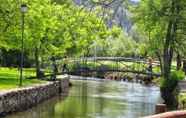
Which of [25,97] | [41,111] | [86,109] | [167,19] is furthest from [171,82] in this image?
[25,97]

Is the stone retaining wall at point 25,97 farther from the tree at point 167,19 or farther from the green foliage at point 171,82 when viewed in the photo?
the green foliage at point 171,82

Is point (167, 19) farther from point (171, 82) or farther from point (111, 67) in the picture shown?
point (111, 67)

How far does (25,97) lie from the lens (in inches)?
1485

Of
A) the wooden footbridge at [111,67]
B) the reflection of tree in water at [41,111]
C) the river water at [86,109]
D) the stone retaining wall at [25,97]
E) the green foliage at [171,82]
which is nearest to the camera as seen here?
the stone retaining wall at [25,97]

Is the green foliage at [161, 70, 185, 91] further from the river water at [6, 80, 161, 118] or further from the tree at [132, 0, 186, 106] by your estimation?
the river water at [6, 80, 161, 118]

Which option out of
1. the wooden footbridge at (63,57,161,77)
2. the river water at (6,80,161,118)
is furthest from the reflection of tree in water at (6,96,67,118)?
the wooden footbridge at (63,57,161,77)

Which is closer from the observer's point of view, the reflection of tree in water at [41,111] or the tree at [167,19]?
the reflection of tree in water at [41,111]

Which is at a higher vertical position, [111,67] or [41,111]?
[111,67]

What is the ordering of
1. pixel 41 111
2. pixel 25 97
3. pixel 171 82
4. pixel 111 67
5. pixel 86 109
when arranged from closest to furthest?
1. pixel 41 111
2. pixel 25 97
3. pixel 171 82
4. pixel 86 109
5. pixel 111 67

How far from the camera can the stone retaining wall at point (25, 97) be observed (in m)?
32.3

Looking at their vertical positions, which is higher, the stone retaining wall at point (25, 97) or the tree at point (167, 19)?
the tree at point (167, 19)

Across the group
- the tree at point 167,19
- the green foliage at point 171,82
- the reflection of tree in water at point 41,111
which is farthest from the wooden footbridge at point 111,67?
the green foliage at point 171,82

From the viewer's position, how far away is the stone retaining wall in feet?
106

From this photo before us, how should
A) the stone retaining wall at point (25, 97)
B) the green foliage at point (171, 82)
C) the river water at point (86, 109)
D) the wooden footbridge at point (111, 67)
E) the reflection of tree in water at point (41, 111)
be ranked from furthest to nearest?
the wooden footbridge at point (111, 67)
the green foliage at point (171, 82)
the river water at point (86, 109)
the reflection of tree in water at point (41, 111)
the stone retaining wall at point (25, 97)
